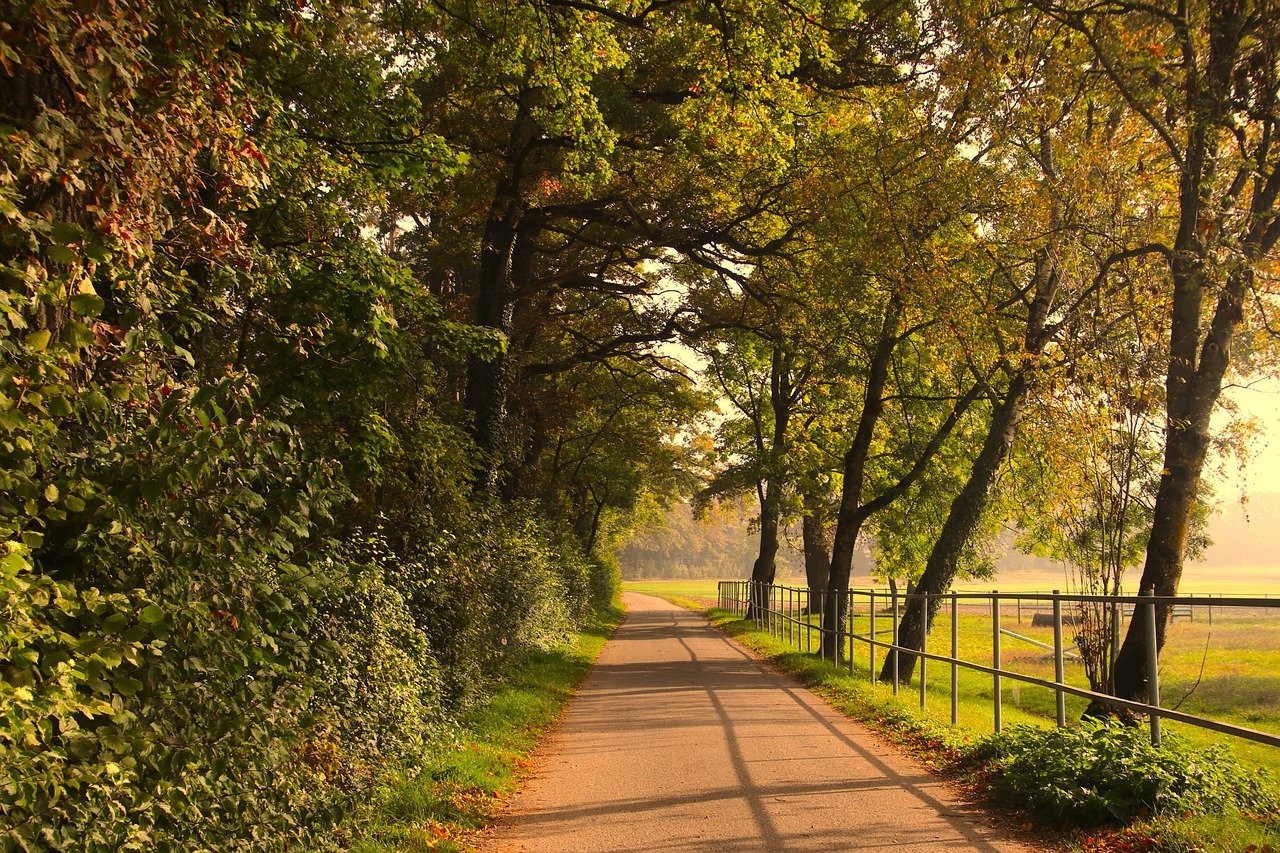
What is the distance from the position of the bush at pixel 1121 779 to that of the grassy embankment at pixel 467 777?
4.08 meters

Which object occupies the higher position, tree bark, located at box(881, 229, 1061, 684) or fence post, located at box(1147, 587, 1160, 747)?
tree bark, located at box(881, 229, 1061, 684)

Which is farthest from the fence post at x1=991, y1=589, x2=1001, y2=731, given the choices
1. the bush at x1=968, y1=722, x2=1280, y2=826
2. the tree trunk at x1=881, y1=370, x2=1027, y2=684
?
the tree trunk at x1=881, y1=370, x2=1027, y2=684

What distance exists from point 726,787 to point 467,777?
2178 millimetres

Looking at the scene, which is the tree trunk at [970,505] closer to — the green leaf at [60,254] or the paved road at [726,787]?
the paved road at [726,787]

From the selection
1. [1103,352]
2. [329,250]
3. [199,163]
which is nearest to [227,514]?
[199,163]

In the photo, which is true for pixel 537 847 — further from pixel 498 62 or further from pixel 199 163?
pixel 498 62

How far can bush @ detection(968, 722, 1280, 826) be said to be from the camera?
654 cm

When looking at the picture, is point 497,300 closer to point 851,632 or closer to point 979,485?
point 851,632

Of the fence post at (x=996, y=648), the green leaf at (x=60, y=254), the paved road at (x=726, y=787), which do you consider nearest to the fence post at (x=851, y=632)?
the paved road at (x=726, y=787)

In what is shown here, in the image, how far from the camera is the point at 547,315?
23625 millimetres

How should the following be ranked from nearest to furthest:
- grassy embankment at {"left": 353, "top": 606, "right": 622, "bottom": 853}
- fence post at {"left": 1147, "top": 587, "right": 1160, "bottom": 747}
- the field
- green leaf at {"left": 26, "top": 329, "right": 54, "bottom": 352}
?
green leaf at {"left": 26, "top": 329, "right": 54, "bottom": 352}
grassy embankment at {"left": 353, "top": 606, "right": 622, "bottom": 853}
fence post at {"left": 1147, "top": 587, "right": 1160, "bottom": 747}
the field

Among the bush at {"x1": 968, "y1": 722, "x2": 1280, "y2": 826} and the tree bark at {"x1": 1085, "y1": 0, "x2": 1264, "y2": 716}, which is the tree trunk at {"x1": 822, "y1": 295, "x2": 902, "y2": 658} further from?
the bush at {"x1": 968, "y1": 722, "x2": 1280, "y2": 826}

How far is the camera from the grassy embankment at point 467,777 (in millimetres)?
6508

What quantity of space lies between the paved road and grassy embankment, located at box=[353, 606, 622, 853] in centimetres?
25
